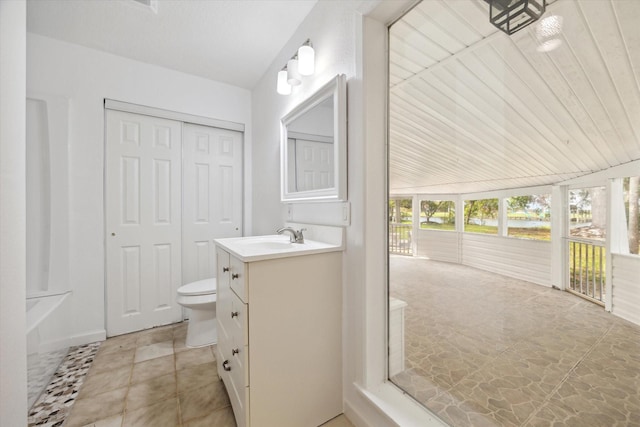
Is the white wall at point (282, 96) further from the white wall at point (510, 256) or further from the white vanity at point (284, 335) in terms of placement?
the white wall at point (510, 256)

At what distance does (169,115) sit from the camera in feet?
7.80

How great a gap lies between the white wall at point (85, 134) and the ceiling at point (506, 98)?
2352 millimetres

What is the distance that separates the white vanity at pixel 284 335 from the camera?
1.10 meters

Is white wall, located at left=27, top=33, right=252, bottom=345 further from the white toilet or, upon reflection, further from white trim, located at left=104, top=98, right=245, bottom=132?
the white toilet

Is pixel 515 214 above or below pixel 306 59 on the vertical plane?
below

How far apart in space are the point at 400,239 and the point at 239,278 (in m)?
0.87

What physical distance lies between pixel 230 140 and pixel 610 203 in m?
2.81

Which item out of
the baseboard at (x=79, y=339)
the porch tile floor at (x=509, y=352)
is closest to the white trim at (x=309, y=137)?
the porch tile floor at (x=509, y=352)

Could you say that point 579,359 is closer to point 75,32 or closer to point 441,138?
point 441,138

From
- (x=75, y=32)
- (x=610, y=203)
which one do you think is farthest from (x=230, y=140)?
(x=610, y=203)

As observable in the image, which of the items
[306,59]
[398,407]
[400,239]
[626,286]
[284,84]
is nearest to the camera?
[626,286]

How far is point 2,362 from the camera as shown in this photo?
821mm

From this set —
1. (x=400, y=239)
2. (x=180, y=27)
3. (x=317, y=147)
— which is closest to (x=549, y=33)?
(x=400, y=239)

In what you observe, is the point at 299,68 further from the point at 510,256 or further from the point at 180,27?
the point at 510,256
